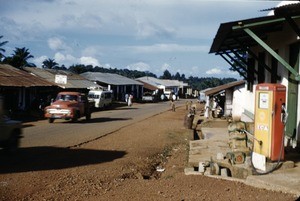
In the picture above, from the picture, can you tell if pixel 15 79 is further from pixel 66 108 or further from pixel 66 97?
pixel 66 108

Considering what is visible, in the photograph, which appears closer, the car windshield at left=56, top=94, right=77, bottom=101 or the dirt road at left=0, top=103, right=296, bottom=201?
the dirt road at left=0, top=103, right=296, bottom=201

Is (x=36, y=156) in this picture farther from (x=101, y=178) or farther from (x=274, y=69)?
(x=274, y=69)

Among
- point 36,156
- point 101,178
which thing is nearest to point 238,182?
point 101,178

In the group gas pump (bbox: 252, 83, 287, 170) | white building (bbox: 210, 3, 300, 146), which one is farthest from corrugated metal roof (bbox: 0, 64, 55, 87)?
gas pump (bbox: 252, 83, 287, 170)

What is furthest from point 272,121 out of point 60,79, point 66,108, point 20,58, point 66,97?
point 20,58

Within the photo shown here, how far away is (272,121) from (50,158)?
240 inches

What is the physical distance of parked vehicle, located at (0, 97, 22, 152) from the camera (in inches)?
424

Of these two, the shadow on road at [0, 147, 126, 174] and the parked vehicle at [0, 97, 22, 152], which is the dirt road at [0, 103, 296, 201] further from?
the parked vehicle at [0, 97, 22, 152]

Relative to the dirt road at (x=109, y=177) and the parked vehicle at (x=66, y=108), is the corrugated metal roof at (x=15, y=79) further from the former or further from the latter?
the dirt road at (x=109, y=177)

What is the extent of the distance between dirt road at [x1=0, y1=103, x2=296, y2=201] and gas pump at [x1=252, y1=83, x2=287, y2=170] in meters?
1.60

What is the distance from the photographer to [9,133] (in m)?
11.1

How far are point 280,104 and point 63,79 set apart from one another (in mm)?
27527

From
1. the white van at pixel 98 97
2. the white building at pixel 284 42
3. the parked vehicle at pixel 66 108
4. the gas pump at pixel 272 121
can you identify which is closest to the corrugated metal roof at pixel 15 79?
the parked vehicle at pixel 66 108

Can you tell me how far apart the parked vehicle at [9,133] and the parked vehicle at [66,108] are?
435 inches
